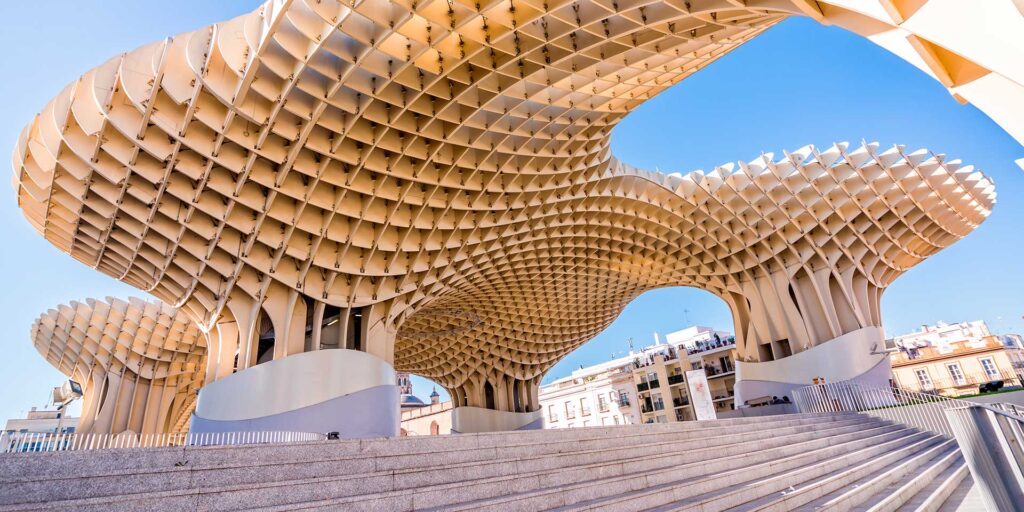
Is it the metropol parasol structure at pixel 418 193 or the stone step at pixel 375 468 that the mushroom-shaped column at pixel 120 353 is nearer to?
the metropol parasol structure at pixel 418 193

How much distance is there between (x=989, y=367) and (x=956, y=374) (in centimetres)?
260

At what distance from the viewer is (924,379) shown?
5091 centimetres

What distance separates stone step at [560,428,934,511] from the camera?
273 inches

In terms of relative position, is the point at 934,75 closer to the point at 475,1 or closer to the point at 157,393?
the point at 475,1

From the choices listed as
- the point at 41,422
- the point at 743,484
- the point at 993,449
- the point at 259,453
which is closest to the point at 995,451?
the point at 993,449

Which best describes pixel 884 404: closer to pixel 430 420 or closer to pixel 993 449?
pixel 993 449

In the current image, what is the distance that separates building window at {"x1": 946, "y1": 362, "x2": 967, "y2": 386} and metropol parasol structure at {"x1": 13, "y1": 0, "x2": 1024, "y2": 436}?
74.3 feet

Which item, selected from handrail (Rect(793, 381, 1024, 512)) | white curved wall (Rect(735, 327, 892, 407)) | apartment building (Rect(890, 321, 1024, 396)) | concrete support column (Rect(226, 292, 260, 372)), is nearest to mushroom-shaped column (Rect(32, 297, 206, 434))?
concrete support column (Rect(226, 292, 260, 372))

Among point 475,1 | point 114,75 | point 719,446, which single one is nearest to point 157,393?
point 114,75

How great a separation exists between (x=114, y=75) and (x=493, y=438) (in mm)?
16098

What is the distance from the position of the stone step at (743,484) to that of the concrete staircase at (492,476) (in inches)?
1.1

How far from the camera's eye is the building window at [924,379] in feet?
165

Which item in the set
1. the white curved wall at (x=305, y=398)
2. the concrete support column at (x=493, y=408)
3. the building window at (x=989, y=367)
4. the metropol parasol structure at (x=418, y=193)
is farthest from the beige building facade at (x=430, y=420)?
the building window at (x=989, y=367)

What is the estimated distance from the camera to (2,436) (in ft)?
29.1
